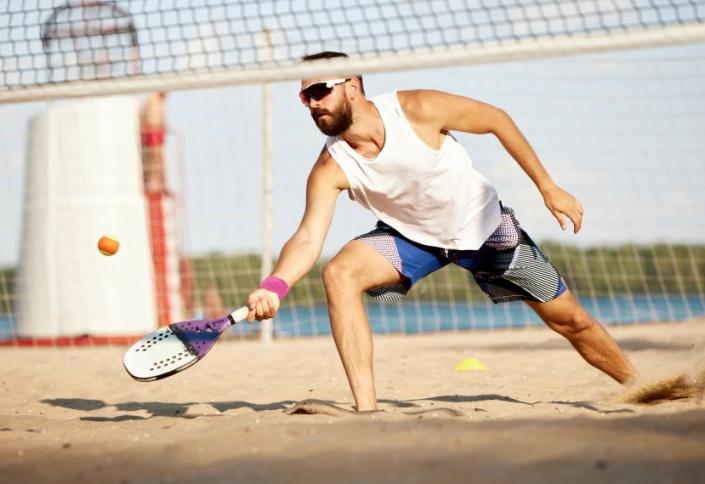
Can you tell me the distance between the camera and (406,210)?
4102 mm

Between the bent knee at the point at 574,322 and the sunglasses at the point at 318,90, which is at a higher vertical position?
the sunglasses at the point at 318,90

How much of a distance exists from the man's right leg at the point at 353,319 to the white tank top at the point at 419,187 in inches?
11.2

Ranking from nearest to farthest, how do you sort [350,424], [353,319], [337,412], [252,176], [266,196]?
→ [350,424], [337,412], [353,319], [266,196], [252,176]

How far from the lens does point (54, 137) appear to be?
9.25m

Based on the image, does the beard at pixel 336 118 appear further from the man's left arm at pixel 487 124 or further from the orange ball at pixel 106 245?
the orange ball at pixel 106 245

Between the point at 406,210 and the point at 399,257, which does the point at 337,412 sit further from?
the point at 406,210

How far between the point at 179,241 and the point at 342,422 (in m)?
6.75

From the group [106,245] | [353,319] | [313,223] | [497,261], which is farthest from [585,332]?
[106,245]

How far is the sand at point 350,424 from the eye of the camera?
238cm

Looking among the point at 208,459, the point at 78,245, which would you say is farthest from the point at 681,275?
the point at 208,459

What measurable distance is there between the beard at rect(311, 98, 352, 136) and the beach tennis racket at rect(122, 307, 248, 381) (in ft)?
2.88

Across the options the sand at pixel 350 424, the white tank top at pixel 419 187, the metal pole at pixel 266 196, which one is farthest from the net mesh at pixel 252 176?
the white tank top at pixel 419 187

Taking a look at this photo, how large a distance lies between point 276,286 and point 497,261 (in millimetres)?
1106

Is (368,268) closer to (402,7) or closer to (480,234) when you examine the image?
(480,234)
